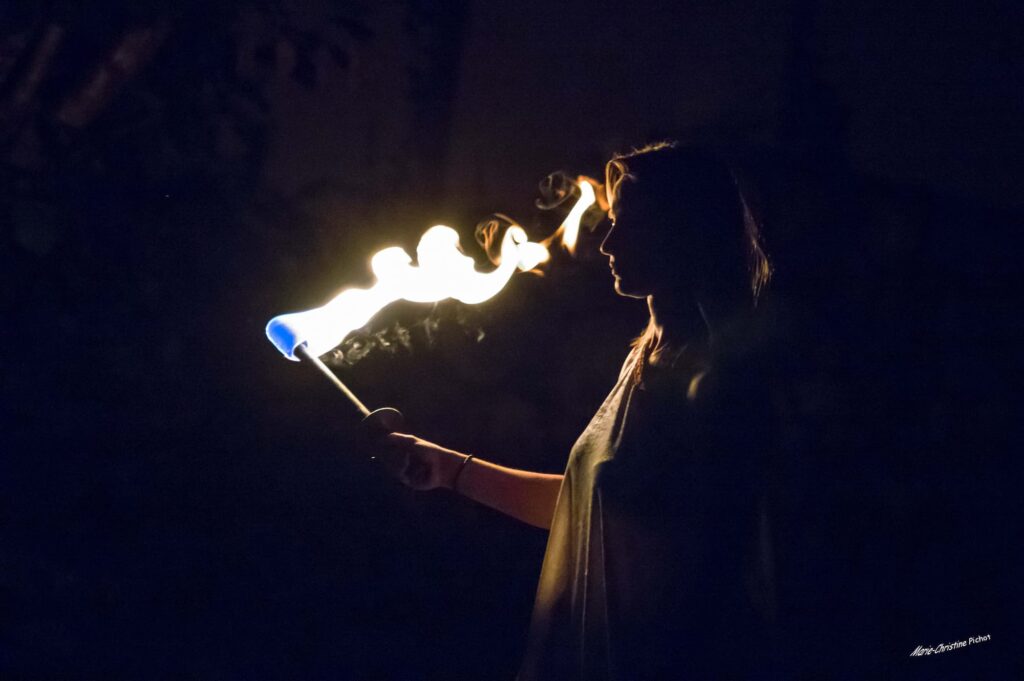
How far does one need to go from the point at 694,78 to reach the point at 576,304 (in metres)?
1.38

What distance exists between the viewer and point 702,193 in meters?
2.18

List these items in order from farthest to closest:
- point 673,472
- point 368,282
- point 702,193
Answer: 1. point 368,282
2. point 702,193
3. point 673,472

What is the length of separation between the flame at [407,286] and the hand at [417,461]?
1.39ft

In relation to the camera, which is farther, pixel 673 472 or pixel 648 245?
pixel 648 245

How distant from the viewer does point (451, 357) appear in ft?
12.2

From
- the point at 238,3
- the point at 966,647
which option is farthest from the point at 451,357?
the point at 966,647

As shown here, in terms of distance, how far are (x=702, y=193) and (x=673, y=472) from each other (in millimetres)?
915

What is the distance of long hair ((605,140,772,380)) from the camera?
218 centimetres

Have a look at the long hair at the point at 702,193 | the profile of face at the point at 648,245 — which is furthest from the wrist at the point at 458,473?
the profile of face at the point at 648,245

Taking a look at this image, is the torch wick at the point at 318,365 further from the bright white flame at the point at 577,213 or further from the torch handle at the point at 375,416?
the bright white flame at the point at 577,213
